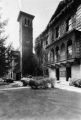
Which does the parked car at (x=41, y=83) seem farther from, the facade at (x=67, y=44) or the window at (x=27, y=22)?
the window at (x=27, y=22)

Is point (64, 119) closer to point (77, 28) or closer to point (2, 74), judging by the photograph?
point (2, 74)

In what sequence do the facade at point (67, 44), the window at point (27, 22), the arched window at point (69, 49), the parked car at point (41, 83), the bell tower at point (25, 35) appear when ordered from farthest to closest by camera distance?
the window at point (27, 22) → the bell tower at point (25, 35) → the arched window at point (69, 49) → the facade at point (67, 44) → the parked car at point (41, 83)

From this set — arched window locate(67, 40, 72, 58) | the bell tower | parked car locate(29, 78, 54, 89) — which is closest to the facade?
arched window locate(67, 40, 72, 58)

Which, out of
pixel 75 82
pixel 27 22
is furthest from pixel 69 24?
pixel 27 22

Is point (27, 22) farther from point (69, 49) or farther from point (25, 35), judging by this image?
point (69, 49)

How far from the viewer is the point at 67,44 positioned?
58.2ft

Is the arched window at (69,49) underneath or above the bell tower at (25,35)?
underneath

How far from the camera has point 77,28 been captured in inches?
645

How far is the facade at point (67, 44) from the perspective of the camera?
15.8 meters

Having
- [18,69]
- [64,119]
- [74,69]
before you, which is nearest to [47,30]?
[74,69]

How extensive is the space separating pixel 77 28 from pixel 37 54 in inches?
629

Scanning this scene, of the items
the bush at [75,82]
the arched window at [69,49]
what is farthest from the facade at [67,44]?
the bush at [75,82]

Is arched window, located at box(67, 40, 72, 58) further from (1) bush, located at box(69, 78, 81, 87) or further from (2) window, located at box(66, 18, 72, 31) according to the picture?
(1) bush, located at box(69, 78, 81, 87)

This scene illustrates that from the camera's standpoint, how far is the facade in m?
15.8
